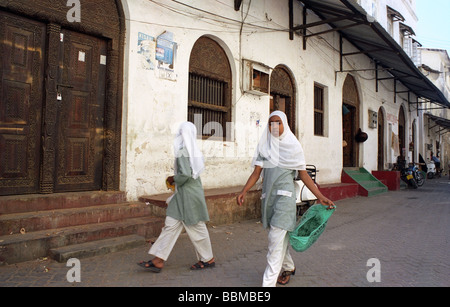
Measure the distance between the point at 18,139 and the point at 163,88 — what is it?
2.34 m

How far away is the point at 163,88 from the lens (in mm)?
5922

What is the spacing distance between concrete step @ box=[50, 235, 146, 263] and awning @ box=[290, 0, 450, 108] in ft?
23.2

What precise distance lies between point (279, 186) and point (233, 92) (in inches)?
182

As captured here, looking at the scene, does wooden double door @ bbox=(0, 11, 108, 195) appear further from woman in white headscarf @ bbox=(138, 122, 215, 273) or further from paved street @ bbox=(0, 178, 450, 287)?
woman in white headscarf @ bbox=(138, 122, 215, 273)

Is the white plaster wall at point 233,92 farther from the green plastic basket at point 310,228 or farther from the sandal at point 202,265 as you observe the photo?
the green plastic basket at point 310,228

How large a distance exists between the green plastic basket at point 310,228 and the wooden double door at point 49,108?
338cm

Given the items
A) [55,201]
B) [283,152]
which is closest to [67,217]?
[55,201]

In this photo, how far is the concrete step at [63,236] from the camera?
11.9 ft

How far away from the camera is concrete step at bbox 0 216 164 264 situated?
143 inches

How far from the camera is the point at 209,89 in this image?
7230mm

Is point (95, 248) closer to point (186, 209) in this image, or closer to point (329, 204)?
point (186, 209)

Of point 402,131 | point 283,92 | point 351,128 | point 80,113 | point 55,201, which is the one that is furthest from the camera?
point 402,131

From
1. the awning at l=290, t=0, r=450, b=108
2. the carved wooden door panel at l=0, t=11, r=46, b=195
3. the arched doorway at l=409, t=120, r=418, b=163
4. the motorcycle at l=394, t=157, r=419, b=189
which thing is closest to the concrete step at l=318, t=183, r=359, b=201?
the awning at l=290, t=0, r=450, b=108

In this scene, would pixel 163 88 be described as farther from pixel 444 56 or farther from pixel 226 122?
pixel 444 56
